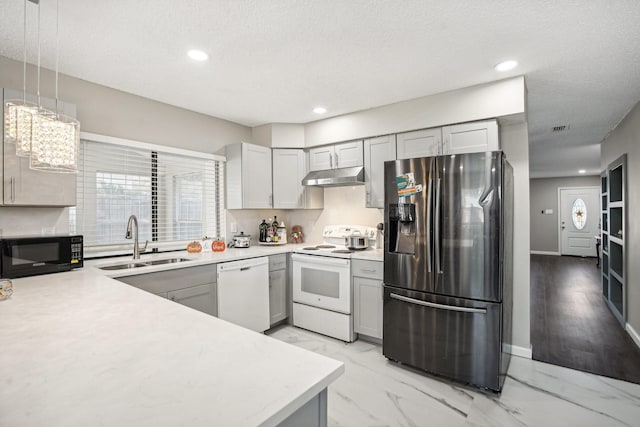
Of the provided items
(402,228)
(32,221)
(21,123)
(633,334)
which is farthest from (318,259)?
(633,334)

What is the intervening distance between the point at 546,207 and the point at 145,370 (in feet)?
36.9

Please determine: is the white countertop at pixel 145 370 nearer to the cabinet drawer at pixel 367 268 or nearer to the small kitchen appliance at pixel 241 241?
the cabinet drawer at pixel 367 268

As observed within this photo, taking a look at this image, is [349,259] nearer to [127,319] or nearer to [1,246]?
[127,319]

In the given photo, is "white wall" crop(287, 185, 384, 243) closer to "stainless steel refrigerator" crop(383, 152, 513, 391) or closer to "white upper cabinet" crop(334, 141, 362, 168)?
"white upper cabinet" crop(334, 141, 362, 168)

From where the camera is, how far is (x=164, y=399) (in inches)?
28.5

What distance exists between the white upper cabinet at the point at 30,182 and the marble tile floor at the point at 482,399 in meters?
2.41

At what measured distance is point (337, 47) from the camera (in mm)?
2197

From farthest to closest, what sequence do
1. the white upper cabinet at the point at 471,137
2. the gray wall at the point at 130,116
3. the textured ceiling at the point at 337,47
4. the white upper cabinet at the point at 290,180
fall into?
the white upper cabinet at the point at 290,180 < the white upper cabinet at the point at 471,137 < the gray wall at the point at 130,116 < the textured ceiling at the point at 337,47

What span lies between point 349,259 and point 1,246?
2546 millimetres

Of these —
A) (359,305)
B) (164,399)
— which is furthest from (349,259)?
(164,399)

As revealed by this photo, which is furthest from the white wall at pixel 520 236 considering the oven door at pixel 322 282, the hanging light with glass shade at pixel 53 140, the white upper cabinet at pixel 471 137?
the hanging light with glass shade at pixel 53 140

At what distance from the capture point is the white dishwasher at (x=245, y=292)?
2988mm

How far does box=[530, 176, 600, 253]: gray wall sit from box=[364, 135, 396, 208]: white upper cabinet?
8508mm

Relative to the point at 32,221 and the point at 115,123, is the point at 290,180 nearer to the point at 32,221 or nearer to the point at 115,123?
Answer: the point at 115,123
